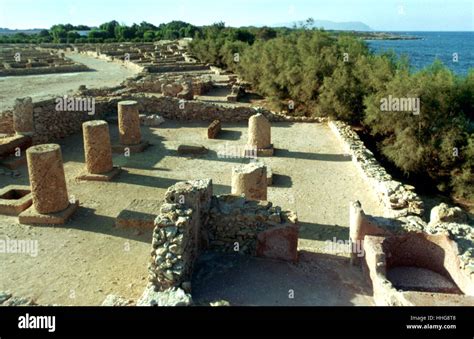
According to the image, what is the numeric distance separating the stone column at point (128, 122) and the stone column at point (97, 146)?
2373 mm

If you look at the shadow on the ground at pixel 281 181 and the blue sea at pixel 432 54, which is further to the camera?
the blue sea at pixel 432 54

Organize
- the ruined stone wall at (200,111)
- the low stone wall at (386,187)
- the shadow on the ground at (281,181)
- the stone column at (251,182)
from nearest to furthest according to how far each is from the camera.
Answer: the low stone wall at (386,187) < the stone column at (251,182) < the shadow on the ground at (281,181) < the ruined stone wall at (200,111)

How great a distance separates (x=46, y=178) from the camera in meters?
10.1

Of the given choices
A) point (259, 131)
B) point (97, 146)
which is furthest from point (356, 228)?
point (97, 146)

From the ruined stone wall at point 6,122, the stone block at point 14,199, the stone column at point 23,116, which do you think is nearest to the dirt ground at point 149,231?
the stone block at point 14,199

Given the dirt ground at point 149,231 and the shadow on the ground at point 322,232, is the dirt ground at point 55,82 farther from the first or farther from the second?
the shadow on the ground at point 322,232

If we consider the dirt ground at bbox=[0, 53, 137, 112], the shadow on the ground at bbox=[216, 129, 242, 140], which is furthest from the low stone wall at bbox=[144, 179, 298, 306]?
the dirt ground at bbox=[0, 53, 137, 112]

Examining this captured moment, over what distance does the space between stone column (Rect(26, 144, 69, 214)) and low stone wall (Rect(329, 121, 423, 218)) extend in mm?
7829

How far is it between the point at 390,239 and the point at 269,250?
223 centimetres

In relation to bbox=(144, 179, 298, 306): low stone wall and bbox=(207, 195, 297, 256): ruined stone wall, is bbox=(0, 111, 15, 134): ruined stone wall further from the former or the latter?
bbox=(207, 195, 297, 256): ruined stone wall

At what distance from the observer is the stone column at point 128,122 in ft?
49.5

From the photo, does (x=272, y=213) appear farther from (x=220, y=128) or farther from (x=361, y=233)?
(x=220, y=128)

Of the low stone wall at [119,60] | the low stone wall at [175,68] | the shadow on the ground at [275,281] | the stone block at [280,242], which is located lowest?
the shadow on the ground at [275,281]

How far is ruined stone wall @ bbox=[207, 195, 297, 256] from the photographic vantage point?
8109 mm
